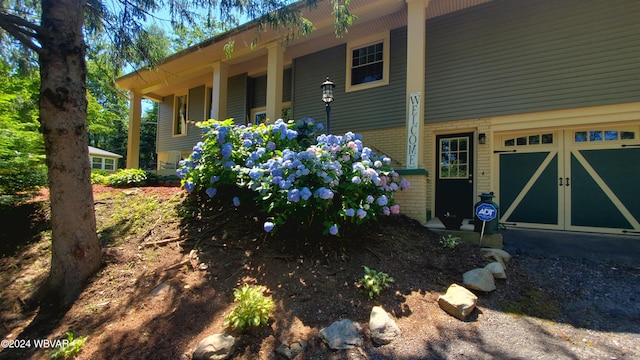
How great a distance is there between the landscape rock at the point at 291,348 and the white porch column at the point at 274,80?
594 centimetres

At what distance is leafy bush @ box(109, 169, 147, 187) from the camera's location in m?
7.60

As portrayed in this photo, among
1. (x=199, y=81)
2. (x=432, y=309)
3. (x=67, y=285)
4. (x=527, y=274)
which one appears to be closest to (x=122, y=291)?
(x=67, y=285)

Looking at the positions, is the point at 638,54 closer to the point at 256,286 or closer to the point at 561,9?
the point at 561,9

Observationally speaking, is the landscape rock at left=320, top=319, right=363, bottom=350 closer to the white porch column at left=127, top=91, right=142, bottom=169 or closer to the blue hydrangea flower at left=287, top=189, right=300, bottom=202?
the blue hydrangea flower at left=287, top=189, right=300, bottom=202

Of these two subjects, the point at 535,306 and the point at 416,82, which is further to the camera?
the point at 416,82

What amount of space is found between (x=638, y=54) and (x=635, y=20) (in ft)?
1.93

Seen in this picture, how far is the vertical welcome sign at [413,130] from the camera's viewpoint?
18.4ft

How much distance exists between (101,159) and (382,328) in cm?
2517

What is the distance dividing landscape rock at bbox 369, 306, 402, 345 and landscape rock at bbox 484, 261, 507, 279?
153 centimetres

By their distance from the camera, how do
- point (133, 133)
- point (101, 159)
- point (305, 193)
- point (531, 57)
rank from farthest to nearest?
point (101, 159)
point (133, 133)
point (531, 57)
point (305, 193)

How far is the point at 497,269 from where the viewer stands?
356 centimetres

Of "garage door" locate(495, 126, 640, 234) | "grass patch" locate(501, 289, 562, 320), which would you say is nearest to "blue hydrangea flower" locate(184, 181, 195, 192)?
"grass patch" locate(501, 289, 562, 320)

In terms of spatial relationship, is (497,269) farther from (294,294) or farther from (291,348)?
(291,348)

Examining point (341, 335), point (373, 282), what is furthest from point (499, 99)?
point (341, 335)
